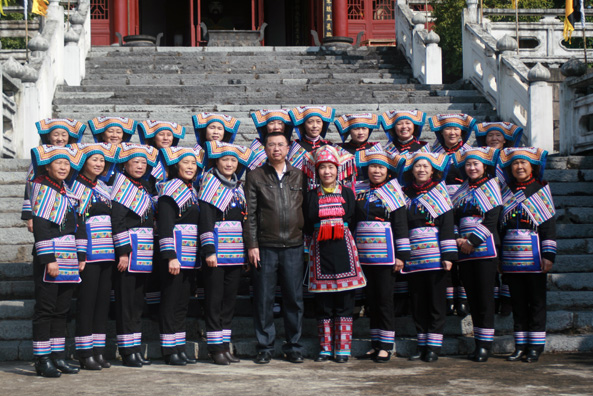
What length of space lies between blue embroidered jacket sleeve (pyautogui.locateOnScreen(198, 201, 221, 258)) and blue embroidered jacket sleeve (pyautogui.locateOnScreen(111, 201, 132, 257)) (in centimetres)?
61

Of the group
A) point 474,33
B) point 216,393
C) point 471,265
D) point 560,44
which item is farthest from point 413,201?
point 560,44

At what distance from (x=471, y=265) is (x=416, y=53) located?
911 cm

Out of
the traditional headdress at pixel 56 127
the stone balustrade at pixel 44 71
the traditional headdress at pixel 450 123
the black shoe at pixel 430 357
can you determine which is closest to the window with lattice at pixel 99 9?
the stone balustrade at pixel 44 71

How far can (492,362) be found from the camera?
23.2ft

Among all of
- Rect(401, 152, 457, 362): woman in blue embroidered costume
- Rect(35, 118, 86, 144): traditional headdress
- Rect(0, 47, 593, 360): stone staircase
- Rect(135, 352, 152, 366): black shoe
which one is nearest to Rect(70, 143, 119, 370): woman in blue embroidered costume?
Rect(135, 352, 152, 366): black shoe

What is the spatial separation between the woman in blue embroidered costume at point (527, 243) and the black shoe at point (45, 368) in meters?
3.76

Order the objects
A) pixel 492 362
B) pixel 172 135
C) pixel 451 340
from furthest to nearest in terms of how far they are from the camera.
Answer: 1. pixel 172 135
2. pixel 451 340
3. pixel 492 362

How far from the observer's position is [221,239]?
23.7ft

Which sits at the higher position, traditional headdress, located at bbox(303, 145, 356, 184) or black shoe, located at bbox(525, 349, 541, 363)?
traditional headdress, located at bbox(303, 145, 356, 184)

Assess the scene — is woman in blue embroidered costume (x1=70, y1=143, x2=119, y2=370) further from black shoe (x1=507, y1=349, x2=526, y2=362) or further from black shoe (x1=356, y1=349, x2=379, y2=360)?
black shoe (x1=507, y1=349, x2=526, y2=362)

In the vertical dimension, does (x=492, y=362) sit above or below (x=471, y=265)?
below

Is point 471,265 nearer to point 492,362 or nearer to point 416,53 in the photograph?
point 492,362

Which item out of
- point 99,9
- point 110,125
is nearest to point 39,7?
point 99,9

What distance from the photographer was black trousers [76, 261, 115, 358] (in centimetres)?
686
